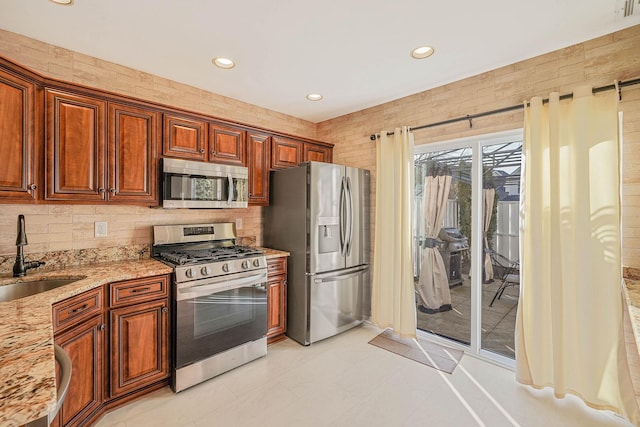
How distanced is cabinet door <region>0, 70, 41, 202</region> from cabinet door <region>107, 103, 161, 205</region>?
443 millimetres

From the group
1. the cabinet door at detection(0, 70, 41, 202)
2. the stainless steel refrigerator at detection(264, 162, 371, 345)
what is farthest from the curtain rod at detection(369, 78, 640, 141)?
the cabinet door at detection(0, 70, 41, 202)

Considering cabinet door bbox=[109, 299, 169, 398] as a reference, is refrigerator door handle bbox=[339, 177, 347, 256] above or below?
above

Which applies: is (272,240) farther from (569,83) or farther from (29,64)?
(569,83)

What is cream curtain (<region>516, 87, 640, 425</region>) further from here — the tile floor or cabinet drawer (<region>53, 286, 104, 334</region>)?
cabinet drawer (<region>53, 286, 104, 334</region>)

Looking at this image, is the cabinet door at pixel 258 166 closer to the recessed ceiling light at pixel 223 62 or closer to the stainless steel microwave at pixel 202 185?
the stainless steel microwave at pixel 202 185

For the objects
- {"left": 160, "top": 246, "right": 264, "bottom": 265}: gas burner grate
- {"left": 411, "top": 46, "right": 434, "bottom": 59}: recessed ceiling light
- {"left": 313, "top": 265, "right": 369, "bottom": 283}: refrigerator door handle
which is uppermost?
Answer: {"left": 411, "top": 46, "right": 434, "bottom": 59}: recessed ceiling light

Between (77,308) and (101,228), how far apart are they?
91 cm

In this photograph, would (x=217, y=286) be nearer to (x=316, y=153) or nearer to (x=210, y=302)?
(x=210, y=302)

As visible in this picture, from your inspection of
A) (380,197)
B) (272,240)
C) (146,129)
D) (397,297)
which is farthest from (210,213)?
(397,297)

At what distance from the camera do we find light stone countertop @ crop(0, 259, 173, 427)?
672mm

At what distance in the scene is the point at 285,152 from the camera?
11.5ft

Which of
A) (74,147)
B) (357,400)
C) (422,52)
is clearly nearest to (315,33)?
(422,52)

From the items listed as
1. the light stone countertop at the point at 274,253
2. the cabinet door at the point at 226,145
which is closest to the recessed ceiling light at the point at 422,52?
the cabinet door at the point at 226,145

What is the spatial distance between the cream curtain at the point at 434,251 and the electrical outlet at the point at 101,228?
3.07 metres
